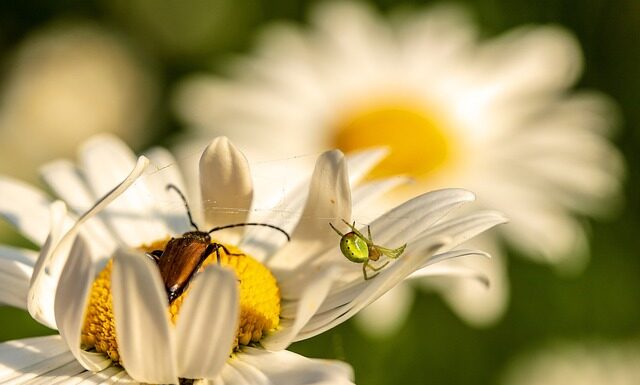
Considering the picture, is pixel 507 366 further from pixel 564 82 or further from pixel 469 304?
pixel 564 82

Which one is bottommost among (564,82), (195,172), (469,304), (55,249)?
(469,304)

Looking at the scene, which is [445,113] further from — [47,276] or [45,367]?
[45,367]

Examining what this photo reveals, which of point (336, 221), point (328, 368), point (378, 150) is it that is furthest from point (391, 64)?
point (328, 368)

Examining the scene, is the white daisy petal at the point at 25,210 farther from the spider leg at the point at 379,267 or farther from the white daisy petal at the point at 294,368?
the spider leg at the point at 379,267

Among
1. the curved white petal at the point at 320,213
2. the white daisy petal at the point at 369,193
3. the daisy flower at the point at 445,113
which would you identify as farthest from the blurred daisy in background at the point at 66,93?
the curved white petal at the point at 320,213

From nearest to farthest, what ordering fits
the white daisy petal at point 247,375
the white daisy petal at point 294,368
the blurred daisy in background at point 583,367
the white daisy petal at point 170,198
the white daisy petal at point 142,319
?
the white daisy petal at point 142,319, the white daisy petal at point 294,368, the white daisy petal at point 247,375, the white daisy petal at point 170,198, the blurred daisy in background at point 583,367

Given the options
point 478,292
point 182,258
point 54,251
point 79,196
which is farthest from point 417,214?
point 478,292
